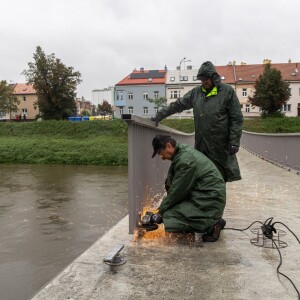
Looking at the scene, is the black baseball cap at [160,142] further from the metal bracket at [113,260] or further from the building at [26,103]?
the building at [26,103]

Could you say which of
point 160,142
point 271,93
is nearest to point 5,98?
point 271,93

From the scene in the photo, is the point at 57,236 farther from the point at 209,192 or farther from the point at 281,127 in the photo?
the point at 281,127

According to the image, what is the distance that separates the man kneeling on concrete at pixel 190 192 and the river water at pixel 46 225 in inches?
81.2

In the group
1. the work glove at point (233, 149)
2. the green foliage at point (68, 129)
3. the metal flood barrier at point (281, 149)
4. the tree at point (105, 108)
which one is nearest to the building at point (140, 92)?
the tree at point (105, 108)

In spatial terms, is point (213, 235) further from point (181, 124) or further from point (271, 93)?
point (271, 93)

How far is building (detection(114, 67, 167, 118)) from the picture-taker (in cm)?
6141

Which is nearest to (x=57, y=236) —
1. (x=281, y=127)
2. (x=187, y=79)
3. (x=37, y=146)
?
(x=37, y=146)

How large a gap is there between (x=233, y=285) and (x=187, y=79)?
5971cm

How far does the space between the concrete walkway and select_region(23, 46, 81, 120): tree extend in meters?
42.7

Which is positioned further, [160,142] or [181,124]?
[181,124]

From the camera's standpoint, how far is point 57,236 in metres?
7.75

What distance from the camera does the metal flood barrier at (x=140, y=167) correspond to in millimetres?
4164

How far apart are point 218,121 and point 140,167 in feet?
3.32

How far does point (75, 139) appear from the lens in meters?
38.3
